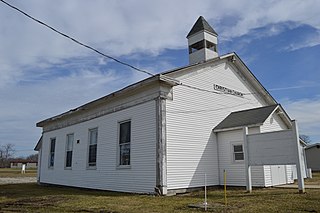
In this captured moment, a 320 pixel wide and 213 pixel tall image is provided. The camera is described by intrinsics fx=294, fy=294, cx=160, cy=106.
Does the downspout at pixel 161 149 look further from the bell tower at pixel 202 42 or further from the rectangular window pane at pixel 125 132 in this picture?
the bell tower at pixel 202 42

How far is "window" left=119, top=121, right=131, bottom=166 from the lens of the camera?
13.5 m

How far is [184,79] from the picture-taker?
1339 cm

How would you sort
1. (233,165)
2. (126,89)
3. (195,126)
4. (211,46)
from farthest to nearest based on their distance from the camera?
(211,46) → (233,165) → (126,89) → (195,126)

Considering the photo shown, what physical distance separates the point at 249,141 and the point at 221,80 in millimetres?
4583

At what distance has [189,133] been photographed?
12883mm

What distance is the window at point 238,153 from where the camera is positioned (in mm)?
13266

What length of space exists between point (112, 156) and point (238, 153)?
5.93 metres

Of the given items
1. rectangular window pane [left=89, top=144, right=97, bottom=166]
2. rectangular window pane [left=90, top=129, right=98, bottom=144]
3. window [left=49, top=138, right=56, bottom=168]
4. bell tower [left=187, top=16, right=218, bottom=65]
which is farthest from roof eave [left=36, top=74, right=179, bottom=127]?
bell tower [left=187, top=16, right=218, bottom=65]

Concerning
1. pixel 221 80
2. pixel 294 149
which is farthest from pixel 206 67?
pixel 294 149

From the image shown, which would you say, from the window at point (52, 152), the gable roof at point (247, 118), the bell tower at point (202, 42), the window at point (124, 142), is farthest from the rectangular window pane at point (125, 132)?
the window at point (52, 152)

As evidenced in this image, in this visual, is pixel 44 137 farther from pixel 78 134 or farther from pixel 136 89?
pixel 136 89

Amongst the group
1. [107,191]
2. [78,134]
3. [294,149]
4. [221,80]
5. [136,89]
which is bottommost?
[107,191]

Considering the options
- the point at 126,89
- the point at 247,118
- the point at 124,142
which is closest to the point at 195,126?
the point at 247,118

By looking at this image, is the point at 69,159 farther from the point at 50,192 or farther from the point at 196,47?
the point at 196,47
